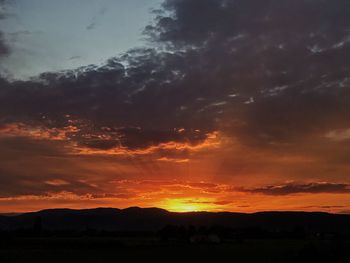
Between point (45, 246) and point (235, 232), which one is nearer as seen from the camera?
point (45, 246)

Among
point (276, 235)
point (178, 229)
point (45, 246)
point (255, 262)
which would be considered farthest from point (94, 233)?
point (255, 262)

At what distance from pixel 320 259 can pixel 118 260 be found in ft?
101

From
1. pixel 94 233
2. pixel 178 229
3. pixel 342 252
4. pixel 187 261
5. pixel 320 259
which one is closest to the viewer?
pixel 320 259

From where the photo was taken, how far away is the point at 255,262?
194 ft

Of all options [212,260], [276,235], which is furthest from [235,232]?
[212,260]

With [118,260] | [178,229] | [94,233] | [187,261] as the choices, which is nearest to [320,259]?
[187,261]

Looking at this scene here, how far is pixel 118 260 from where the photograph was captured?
6588 cm

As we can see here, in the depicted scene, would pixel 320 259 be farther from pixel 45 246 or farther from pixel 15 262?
pixel 45 246

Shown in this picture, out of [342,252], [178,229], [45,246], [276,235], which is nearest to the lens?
[342,252]

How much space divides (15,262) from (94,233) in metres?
108

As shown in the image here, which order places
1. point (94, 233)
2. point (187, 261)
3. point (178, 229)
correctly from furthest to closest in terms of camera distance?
point (94, 233) → point (178, 229) → point (187, 261)

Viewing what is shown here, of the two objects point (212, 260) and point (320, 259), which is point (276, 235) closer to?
point (212, 260)

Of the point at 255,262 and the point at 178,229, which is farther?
the point at 178,229

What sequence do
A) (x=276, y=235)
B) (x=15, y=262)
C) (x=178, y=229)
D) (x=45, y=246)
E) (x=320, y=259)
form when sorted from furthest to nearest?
(x=276, y=235)
(x=178, y=229)
(x=45, y=246)
(x=15, y=262)
(x=320, y=259)
